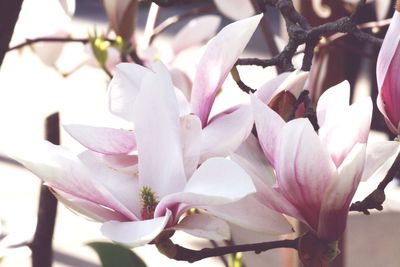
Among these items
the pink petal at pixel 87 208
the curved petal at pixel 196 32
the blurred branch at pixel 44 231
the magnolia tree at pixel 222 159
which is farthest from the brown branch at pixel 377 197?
the curved petal at pixel 196 32

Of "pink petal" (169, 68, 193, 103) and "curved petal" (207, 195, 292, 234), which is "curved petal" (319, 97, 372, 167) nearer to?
"curved petal" (207, 195, 292, 234)

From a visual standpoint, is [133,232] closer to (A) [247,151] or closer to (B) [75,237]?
(A) [247,151]

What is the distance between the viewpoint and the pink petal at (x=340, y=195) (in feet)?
0.96

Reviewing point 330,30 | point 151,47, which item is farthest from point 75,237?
point 330,30

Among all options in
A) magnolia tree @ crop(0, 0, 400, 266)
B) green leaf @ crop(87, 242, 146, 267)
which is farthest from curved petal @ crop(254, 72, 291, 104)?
green leaf @ crop(87, 242, 146, 267)

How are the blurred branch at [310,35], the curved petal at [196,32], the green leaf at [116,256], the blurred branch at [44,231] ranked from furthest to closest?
the curved petal at [196,32]
the blurred branch at [44,231]
the blurred branch at [310,35]
the green leaf at [116,256]

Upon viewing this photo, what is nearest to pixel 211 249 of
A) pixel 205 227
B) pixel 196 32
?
pixel 205 227

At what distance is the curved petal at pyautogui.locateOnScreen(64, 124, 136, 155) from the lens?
33 cm

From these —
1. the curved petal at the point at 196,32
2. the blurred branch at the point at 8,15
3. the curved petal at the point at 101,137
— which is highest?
the blurred branch at the point at 8,15

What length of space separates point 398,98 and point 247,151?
0.07 metres

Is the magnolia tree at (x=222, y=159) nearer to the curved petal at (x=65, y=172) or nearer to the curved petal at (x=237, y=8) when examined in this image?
the curved petal at (x=65, y=172)

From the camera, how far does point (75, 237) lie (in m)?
1.79

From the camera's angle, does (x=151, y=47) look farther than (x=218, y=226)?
Yes

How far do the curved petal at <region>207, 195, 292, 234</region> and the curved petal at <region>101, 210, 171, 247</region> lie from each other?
0.8 inches
